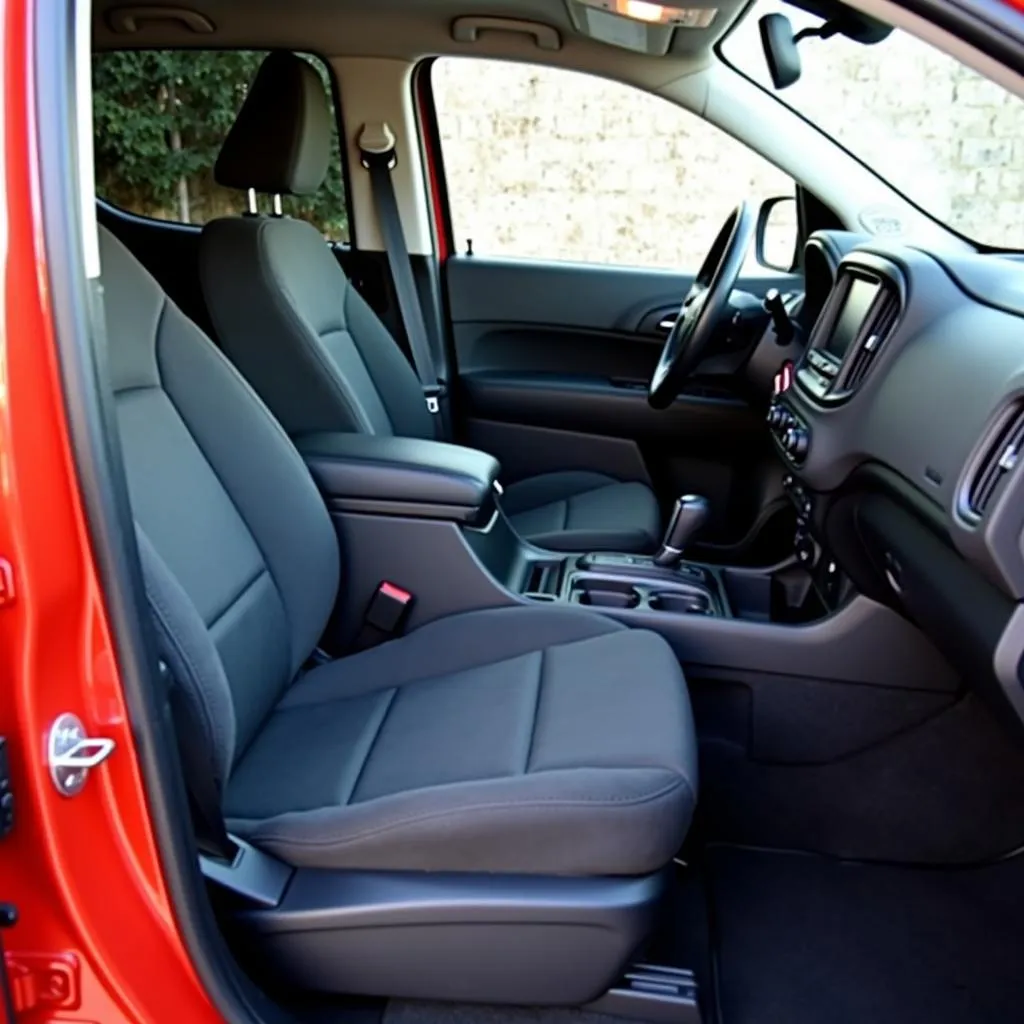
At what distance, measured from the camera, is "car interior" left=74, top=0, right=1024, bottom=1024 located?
4.25 ft

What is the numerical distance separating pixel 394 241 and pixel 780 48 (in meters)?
1.09

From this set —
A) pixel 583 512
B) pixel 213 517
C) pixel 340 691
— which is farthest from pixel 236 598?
pixel 583 512

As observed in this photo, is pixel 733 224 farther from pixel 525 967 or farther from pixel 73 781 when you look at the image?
pixel 73 781

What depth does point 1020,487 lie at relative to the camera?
1.15 metres

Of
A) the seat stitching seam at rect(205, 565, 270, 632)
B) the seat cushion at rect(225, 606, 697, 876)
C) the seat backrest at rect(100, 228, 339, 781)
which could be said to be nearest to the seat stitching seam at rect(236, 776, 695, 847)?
the seat cushion at rect(225, 606, 697, 876)

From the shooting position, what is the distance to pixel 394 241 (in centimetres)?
302

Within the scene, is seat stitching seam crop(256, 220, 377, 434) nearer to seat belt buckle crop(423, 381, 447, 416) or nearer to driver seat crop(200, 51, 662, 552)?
driver seat crop(200, 51, 662, 552)

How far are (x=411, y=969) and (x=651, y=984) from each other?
32 cm

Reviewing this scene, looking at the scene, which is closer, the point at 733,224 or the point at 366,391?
the point at 733,224

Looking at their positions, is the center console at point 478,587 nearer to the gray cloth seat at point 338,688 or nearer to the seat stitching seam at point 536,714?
the gray cloth seat at point 338,688

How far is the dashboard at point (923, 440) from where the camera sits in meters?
1.22

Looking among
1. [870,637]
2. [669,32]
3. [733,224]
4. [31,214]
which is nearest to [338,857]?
[31,214]

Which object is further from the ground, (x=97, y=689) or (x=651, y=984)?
(x=97, y=689)

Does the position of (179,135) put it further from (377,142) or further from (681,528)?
(681,528)
